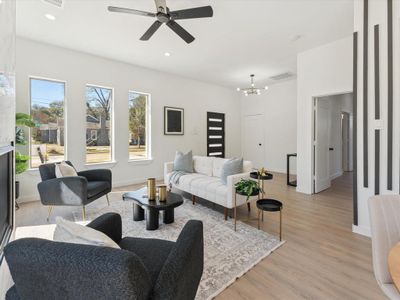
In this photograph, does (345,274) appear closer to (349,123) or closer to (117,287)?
(117,287)

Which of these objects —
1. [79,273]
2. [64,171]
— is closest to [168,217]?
[64,171]

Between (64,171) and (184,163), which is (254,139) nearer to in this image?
(184,163)

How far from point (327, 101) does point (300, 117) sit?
88 cm

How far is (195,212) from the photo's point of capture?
333 centimetres

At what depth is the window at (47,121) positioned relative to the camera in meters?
3.92

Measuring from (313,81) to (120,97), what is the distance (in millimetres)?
4279

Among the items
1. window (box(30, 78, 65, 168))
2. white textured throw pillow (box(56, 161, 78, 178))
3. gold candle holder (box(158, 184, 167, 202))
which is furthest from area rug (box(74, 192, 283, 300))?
window (box(30, 78, 65, 168))

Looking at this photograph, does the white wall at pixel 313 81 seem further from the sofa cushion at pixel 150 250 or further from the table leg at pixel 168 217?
the sofa cushion at pixel 150 250

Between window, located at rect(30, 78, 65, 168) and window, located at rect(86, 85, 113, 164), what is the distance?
488mm

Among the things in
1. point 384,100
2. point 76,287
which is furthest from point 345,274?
point 76,287

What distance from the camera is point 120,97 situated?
4.92m

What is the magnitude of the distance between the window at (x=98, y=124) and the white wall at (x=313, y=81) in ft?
14.2

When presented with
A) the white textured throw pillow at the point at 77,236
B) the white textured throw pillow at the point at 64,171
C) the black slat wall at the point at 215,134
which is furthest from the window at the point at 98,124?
the white textured throw pillow at the point at 77,236

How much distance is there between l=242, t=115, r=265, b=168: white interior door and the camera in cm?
728
